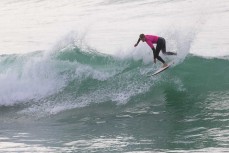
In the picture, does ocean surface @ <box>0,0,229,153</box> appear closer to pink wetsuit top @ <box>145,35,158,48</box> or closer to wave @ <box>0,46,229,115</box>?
wave @ <box>0,46,229,115</box>

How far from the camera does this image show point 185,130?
14.6 m

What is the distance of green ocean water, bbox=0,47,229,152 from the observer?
14.3 metres

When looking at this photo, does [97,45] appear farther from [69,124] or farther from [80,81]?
[69,124]

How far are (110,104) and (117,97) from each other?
0.59 m

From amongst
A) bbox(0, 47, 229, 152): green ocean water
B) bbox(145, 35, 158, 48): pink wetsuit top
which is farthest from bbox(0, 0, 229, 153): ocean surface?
bbox(145, 35, 158, 48): pink wetsuit top

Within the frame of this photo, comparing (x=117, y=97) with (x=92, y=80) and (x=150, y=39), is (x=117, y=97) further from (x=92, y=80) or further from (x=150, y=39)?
(x=150, y=39)

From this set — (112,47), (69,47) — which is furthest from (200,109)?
(112,47)

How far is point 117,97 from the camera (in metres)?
19.1

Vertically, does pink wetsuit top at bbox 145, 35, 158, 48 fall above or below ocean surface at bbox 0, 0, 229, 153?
above

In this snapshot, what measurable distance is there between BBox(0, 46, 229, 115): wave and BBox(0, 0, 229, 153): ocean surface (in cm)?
4

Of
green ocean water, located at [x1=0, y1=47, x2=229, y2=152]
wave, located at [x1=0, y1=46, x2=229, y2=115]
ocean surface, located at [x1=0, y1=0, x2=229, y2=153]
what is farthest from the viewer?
wave, located at [x1=0, y1=46, x2=229, y2=115]

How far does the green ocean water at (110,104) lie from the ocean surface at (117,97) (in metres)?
0.03

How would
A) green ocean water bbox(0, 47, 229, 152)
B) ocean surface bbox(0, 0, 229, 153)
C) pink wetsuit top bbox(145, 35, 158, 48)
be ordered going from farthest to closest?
1. pink wetsuit top bbox(145, 35, 158, 48)
2. ocean surface bbox(0, 0, 229, 153)
3. green ocean water bbox(0, 47, 229, 152)

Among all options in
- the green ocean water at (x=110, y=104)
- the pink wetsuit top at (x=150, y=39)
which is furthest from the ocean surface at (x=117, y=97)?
the pink wetsuit top at (x=150, y=39)
